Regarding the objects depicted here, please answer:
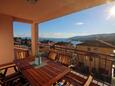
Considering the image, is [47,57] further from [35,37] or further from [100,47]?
[100,47]

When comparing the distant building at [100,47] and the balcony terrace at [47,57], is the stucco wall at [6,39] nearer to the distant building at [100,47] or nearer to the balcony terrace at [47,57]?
the balcony terrace at [47,57]

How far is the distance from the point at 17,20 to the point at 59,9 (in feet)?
7.31

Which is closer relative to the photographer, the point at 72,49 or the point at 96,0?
the point at 96,0

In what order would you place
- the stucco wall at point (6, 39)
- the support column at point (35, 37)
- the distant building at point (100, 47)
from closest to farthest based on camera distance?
1. the distant building at point (100, 47)
2. the stucco wall at point (6, 39)
3. the support column at point (35, 37)

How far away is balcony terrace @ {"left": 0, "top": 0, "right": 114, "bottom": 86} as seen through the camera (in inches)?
74.3

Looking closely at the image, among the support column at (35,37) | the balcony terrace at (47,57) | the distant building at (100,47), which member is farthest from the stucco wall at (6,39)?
the distant building at (100,47)

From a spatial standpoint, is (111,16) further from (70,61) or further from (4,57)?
(4,57)

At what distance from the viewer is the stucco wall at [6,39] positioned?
360 centimetres

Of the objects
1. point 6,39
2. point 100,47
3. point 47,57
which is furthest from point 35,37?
point 100,47

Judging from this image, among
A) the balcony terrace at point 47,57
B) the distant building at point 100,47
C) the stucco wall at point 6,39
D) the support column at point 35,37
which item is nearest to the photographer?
the balcony terrace at point 47,57

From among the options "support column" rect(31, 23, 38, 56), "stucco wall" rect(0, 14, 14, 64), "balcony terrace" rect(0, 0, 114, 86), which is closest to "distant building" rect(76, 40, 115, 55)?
"balcony terrace" rect(0, 0, 114, 86)

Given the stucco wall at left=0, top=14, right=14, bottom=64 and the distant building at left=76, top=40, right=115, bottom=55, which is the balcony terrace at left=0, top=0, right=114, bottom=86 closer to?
the stucco wall at left=0, top=14, right=14, bottom=64

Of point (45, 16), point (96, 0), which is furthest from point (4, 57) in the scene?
point (96, 0)

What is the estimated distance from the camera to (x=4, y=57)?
12.0 ft
